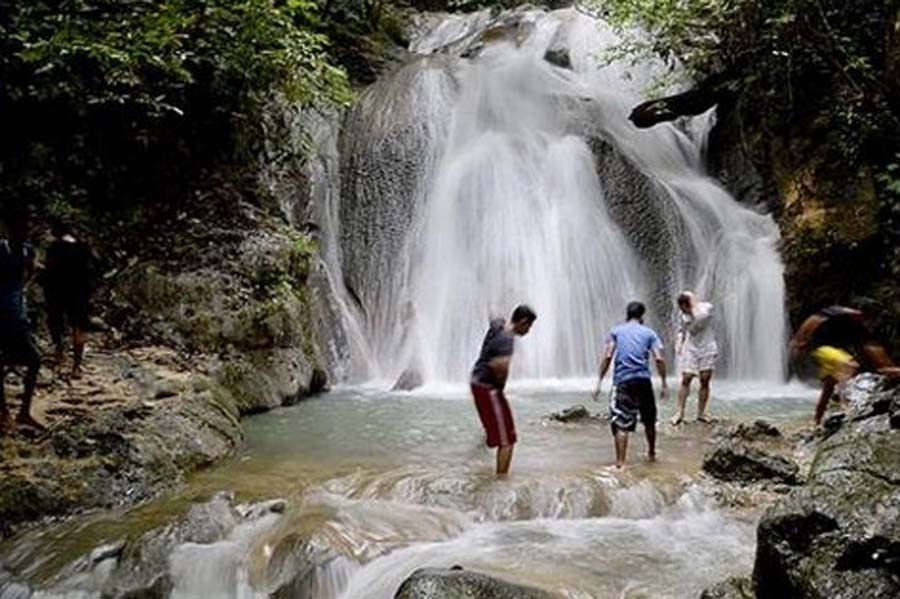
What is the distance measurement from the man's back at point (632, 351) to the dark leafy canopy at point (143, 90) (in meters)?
5.08

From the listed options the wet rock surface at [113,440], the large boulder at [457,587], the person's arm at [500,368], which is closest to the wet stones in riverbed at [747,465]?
the person's arm at [500,368]

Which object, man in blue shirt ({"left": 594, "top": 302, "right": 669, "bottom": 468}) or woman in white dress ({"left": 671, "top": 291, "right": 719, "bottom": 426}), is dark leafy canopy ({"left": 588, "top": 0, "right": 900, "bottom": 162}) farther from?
man in blue shirt ({"left": 594, "top": 302, "right": 669, "bottom": 468})

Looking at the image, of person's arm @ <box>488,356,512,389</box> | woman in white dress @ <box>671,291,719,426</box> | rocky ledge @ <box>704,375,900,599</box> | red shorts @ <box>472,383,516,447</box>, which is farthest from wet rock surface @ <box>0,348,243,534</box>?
woman in white dress @ <box>671,291,719,426</box>

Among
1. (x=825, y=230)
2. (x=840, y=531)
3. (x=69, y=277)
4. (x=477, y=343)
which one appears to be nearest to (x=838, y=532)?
(x=840, y=531)

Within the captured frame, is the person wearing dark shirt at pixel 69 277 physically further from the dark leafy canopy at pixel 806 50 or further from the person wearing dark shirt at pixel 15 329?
the dark leafy canopy at pixel 806 50

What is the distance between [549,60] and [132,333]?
1416 cm

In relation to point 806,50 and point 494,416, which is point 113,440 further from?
point 806,50

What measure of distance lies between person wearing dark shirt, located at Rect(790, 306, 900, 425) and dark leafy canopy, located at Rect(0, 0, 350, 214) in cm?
659

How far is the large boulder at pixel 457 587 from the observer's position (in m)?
4.69

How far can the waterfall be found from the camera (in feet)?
49.1

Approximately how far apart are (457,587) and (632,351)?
12.5 ft

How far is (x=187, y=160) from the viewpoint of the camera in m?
13.8

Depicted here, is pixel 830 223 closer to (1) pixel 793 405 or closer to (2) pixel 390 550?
(1) pixel 793 405

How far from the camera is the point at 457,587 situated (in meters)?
4.71
